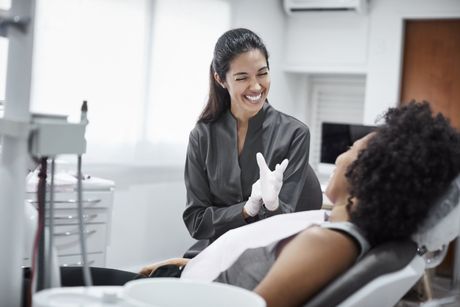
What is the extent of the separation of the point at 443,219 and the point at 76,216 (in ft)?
6.56

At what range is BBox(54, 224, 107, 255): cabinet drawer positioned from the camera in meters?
2.76

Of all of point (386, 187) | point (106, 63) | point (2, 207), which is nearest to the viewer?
point (2, 207)

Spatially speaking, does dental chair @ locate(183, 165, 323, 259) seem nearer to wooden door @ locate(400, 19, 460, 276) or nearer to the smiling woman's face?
the smiling woman's face

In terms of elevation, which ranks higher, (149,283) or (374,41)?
(374,41)

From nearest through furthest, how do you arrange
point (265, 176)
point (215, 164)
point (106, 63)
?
1. point (265, 176)
2. point (215, 164)
3. point (106, 63)

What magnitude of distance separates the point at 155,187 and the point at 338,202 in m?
2.77

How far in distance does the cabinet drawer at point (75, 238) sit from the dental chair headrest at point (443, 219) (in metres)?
1.80

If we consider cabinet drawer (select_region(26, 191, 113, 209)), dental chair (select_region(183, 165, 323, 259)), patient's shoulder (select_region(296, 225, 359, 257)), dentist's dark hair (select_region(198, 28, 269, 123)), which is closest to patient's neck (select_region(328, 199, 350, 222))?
patient's shoulder (select_region(296, 225, 359, 257))

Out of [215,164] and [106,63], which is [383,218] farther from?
[106,63]

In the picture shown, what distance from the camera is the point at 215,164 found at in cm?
223

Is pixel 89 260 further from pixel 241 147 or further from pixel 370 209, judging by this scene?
pixel 370 209

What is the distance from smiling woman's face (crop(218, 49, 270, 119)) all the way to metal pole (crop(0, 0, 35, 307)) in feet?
4.26

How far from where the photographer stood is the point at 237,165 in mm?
2213

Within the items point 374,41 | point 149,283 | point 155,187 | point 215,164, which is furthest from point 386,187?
point 374,41
